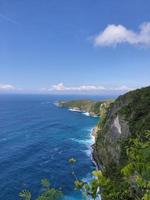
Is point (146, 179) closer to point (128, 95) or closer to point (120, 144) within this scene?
point (120, 144)

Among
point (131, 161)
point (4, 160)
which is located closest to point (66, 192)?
point (4, 160)

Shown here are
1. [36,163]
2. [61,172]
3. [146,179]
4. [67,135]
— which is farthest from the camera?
[67,135]

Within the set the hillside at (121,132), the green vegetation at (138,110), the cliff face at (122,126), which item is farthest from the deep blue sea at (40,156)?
the green vegetation at (138,110)

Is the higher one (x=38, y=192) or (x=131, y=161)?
Answer: (x=131, y=161)

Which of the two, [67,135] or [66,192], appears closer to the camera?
[66,192]

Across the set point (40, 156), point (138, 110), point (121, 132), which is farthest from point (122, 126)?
point (40, 156)

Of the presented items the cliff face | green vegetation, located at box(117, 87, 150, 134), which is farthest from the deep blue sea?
green vegetation, located at box(117, 87, 150, 134)

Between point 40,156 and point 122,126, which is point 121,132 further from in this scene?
point 40,156

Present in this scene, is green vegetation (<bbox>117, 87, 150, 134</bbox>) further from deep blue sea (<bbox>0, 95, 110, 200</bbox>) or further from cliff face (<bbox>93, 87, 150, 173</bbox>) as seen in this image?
deep blue sea (<bbox>0, 95, 110, 200</bbox>)

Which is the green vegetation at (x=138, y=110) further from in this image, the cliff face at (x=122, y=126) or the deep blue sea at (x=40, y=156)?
the deep blue sea at (x=40, y=156)
